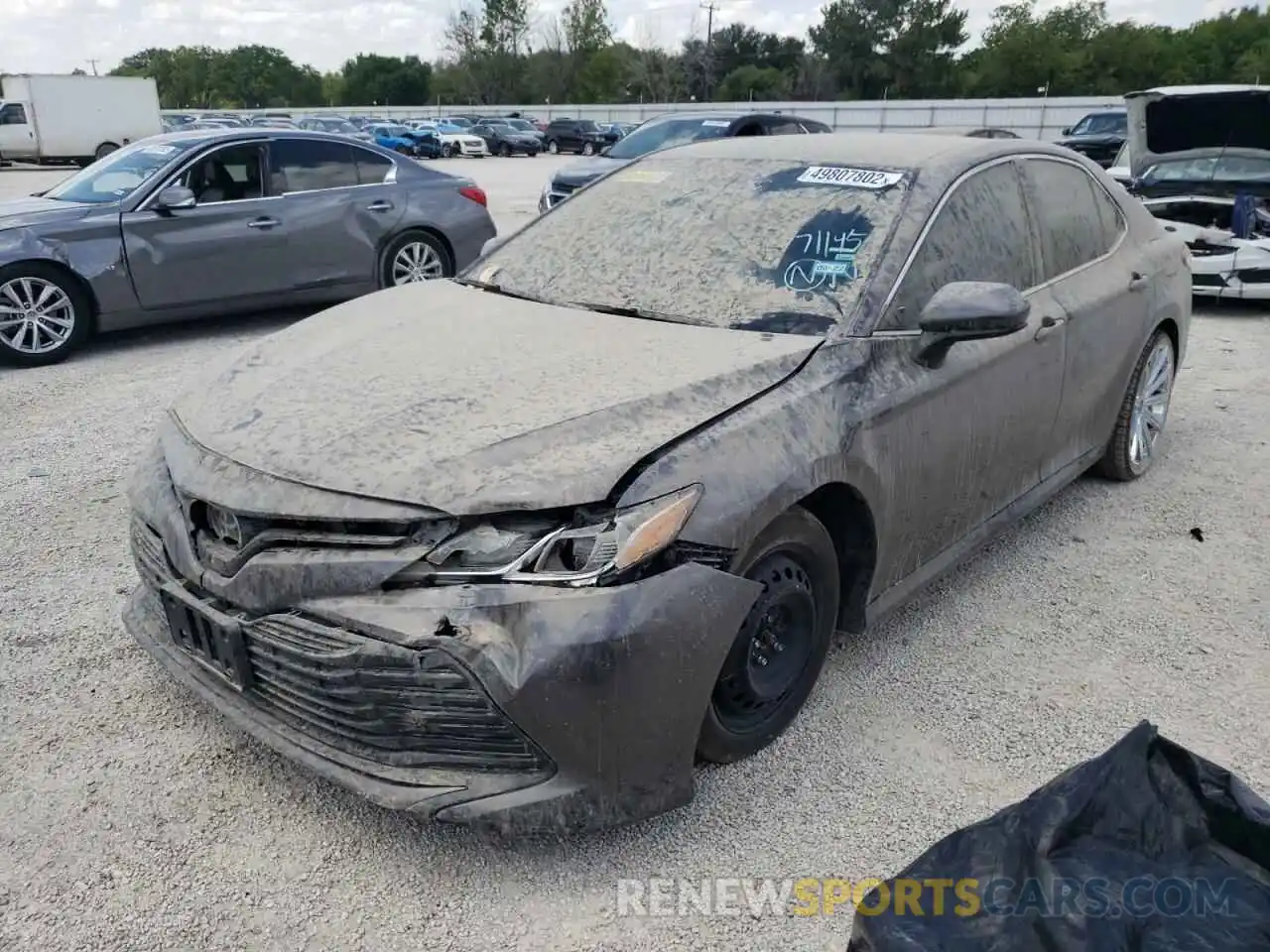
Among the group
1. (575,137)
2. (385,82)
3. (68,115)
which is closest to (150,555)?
(68,115)

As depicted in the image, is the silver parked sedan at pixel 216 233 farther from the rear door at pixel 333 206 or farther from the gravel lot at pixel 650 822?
the gravel lot at pixel 650 822

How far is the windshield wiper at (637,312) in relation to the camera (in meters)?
3.07

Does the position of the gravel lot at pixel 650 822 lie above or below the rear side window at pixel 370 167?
below

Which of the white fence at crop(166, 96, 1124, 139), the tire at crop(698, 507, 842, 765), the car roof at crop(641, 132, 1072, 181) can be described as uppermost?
the white fence at crop(166, 96, 1124, 139)

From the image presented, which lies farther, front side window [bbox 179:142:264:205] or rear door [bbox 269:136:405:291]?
rear door [bbox 269:136:405:291]

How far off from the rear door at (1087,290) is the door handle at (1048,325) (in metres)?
0.10

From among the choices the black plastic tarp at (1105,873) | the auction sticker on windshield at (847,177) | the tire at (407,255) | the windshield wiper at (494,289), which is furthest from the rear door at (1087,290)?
the tire at (407,255)

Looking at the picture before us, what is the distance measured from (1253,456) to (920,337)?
10.5ft

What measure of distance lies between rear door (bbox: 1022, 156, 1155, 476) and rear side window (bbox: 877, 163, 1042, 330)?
6.4 inches

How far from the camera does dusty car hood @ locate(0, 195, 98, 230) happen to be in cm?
668

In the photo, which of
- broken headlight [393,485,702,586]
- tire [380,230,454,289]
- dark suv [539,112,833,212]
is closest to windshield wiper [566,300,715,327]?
broken headlight [393,485,702,586]

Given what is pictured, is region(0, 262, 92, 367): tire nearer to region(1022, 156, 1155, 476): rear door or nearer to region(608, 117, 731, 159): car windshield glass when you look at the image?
region(1022, 156, 1155, 476): rear door

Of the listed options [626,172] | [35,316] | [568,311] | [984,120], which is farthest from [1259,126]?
[984,120]

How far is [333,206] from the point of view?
7758 millimetres
